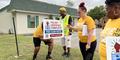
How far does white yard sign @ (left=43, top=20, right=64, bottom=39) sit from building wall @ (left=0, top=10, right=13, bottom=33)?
2089cm

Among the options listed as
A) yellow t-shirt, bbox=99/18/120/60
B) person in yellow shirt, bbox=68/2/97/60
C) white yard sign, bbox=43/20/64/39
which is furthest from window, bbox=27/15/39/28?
yellow t-shirt, bbox=99/18/120/60

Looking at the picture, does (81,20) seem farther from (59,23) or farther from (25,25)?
(25,25)

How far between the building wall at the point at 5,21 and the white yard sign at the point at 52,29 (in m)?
20.9

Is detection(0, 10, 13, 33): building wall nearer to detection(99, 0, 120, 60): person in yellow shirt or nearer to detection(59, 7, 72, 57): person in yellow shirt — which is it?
detection(59, 7, 72, 57): person in yellow shirt

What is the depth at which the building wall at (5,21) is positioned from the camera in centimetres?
3122

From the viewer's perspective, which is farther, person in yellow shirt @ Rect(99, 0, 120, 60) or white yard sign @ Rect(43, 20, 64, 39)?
white yard sign @ Rect(43, 20, 64, 39)

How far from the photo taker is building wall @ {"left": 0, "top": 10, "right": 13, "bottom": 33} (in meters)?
31.2

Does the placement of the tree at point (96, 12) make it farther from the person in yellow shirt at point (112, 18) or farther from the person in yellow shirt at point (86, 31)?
the person in yellow shirt at point (112, 18)

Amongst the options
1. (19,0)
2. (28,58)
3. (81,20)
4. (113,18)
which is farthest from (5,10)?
(113,18)

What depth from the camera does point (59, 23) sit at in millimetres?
10492

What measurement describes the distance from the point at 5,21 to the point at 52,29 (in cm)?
2224

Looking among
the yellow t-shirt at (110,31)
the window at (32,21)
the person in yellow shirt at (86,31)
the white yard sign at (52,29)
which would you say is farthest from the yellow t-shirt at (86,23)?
the window at (32,21)

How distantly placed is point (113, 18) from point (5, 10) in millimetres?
29341

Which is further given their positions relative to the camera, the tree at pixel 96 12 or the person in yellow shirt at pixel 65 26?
the tree at pixel 96 12
